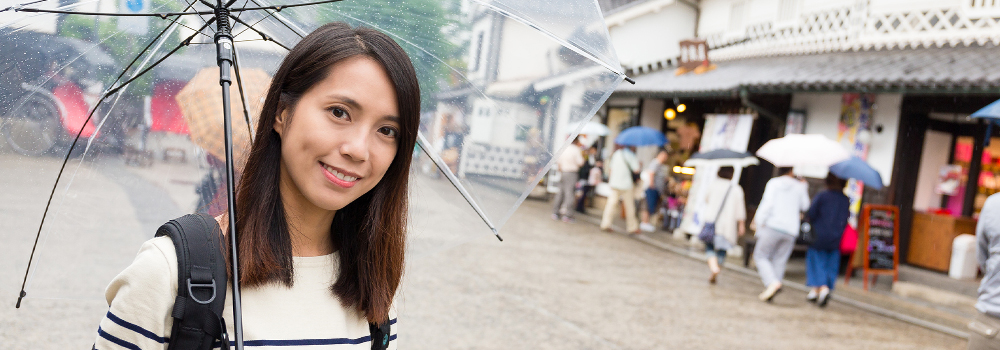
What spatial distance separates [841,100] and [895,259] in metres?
2.86

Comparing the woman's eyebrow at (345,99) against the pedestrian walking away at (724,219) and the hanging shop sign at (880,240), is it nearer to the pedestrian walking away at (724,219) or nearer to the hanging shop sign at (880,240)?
the pedestrian walking away at (724,219)

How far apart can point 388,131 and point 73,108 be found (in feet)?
3.65

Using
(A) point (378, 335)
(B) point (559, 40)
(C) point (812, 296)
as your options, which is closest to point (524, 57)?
(B) point (559, 40)

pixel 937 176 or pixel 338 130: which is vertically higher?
pixel 937 176

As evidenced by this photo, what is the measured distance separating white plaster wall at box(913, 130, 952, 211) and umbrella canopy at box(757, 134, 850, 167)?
2.52 meters

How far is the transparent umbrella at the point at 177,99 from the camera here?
2100 mm

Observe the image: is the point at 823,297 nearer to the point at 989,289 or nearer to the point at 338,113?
the point at 989,289

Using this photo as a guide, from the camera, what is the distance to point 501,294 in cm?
739

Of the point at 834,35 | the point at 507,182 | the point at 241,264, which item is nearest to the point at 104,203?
the point at 241,264

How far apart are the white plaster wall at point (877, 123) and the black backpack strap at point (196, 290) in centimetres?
1121

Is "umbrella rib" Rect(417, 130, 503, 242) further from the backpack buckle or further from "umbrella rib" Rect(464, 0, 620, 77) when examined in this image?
the backpack buckle

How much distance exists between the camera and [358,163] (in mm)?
1622

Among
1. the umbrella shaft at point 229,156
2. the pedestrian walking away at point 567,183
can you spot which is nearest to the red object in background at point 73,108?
the umbrella shaft at point 229,156

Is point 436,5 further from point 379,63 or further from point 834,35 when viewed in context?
point 834,35
